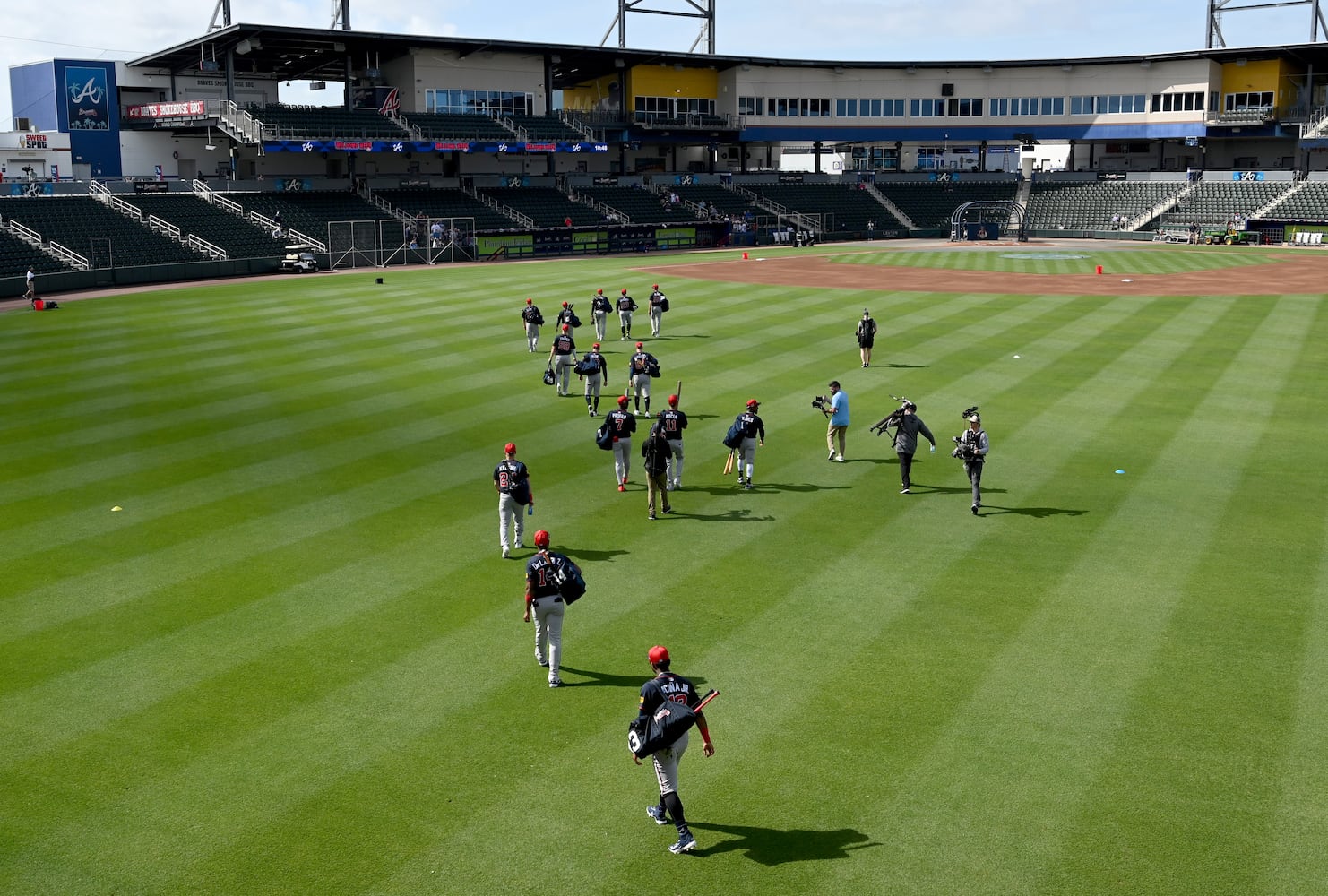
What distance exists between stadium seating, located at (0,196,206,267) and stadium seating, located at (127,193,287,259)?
89.1 inches

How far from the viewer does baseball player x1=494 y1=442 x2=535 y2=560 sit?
58.1 ft

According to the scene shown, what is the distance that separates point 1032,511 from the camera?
20.4 meters

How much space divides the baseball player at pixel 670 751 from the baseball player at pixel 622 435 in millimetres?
10450

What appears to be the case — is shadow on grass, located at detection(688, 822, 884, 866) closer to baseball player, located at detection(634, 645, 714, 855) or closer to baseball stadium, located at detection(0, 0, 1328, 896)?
baseball stadium, located at detection(0, 0, 1328, 896)

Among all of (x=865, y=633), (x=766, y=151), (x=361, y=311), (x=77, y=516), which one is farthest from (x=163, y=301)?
(x=766, y=151)

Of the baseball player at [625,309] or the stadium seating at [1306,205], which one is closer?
the baseball player at [625,309]

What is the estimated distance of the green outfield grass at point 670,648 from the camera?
34.1 feet

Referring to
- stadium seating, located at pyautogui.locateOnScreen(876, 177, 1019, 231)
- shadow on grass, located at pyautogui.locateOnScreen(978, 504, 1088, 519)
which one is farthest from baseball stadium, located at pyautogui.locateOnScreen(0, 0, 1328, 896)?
stadium seating, located at pyautogui.locateOnScreen(876, 177, 1019, 231)

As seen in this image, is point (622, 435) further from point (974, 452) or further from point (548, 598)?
point (548, 598)

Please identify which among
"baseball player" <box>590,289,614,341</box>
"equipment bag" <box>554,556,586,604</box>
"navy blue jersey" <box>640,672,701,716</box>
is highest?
"baseball player" <box>590,289,614,341</box>

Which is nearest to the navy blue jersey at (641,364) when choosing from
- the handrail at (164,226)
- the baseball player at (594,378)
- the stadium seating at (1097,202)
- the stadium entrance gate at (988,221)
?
the baseball player at (594,378)

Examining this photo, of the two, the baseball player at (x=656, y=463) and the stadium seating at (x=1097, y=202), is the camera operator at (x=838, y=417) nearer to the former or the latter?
→ the baseball player at (x=656, y=463)

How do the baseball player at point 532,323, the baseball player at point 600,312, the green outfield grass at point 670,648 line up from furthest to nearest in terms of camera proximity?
the baseball player at point 600,312, the baseball player at point 532,323, the green outfield grass at point 670,648

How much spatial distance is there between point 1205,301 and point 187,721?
4675 centimetres
